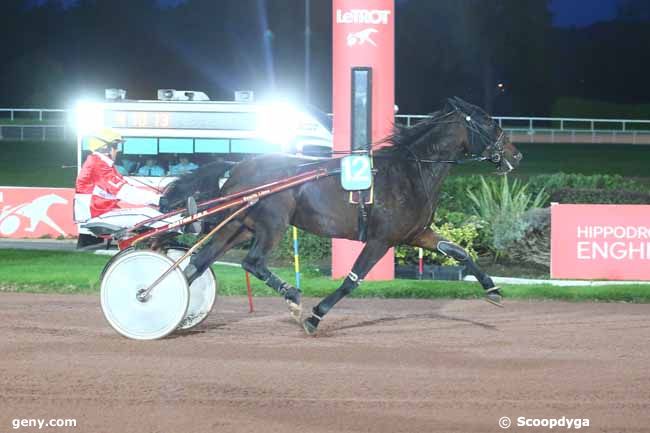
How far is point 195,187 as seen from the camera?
9008 mm

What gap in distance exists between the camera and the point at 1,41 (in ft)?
181

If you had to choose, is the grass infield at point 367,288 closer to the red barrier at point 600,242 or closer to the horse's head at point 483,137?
the red barrier at point 600,242

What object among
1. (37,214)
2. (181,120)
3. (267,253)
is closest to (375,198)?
(267,253)

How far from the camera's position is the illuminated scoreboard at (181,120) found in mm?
17203

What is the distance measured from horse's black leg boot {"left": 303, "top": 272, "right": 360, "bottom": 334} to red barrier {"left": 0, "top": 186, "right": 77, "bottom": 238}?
11.2 metres

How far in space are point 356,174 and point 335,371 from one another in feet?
5.90

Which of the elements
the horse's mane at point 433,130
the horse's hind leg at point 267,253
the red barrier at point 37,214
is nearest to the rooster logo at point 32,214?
the red barrier at point 37,214

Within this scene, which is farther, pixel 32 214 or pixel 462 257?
pixel 32 214

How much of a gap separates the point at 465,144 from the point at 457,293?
2.72m

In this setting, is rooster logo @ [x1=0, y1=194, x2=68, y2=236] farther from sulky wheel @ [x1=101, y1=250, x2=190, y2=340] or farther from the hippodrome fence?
the hippodrome fence

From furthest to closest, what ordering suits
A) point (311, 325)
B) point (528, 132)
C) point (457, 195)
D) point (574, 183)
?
point (528, 132) → point (574, 183) → point (457, 195) → point (311, 325)

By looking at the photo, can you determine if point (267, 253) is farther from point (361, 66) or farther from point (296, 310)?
point (361, 66)

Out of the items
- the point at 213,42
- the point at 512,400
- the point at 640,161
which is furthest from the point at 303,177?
the point at 213,42

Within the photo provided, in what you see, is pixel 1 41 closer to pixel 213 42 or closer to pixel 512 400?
pixel 213 42
